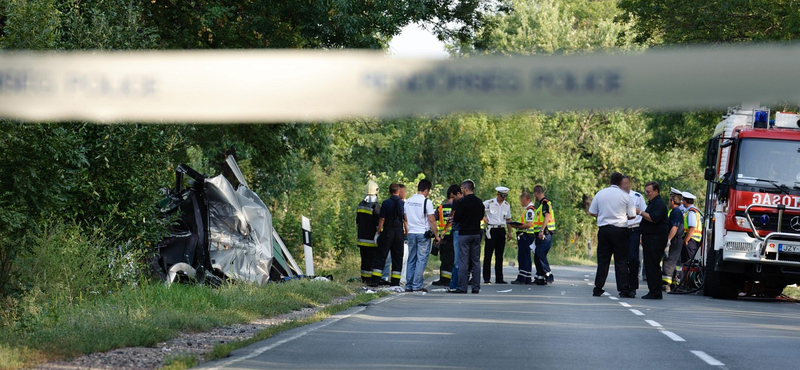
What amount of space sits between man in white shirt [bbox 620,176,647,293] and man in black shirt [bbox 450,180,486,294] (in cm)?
260

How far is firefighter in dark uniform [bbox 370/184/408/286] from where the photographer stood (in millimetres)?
21969

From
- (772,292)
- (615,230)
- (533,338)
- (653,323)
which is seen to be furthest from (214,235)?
(772,292)

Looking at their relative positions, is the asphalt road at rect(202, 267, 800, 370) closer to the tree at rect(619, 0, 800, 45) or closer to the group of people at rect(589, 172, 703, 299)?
the group of people at rect(589, 172, 703, 299)

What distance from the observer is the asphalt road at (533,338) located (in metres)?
10.6

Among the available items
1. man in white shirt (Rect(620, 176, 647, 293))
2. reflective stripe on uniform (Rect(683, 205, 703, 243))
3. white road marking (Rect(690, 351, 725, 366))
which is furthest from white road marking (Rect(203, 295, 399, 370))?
reflective stripe on uniform (Rect(683, 205, 703, 243))

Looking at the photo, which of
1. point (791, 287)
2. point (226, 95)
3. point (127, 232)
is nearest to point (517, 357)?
point (226, 95)

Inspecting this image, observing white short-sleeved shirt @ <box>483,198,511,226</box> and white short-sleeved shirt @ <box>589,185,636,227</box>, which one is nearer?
white short-sleeved shirt @ <box>589,185,636,227</box>

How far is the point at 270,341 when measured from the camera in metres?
12.1

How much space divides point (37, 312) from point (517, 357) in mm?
5550

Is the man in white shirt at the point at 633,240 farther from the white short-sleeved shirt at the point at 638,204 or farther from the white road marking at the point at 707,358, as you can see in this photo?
the white road marking at the point at 707,358

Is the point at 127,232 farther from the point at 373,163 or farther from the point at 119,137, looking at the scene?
the point at 373,163

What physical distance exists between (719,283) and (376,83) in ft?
47.6

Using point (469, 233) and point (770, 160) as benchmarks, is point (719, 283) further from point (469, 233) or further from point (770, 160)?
point (469, 233)

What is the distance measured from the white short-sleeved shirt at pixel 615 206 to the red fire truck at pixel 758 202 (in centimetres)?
183
